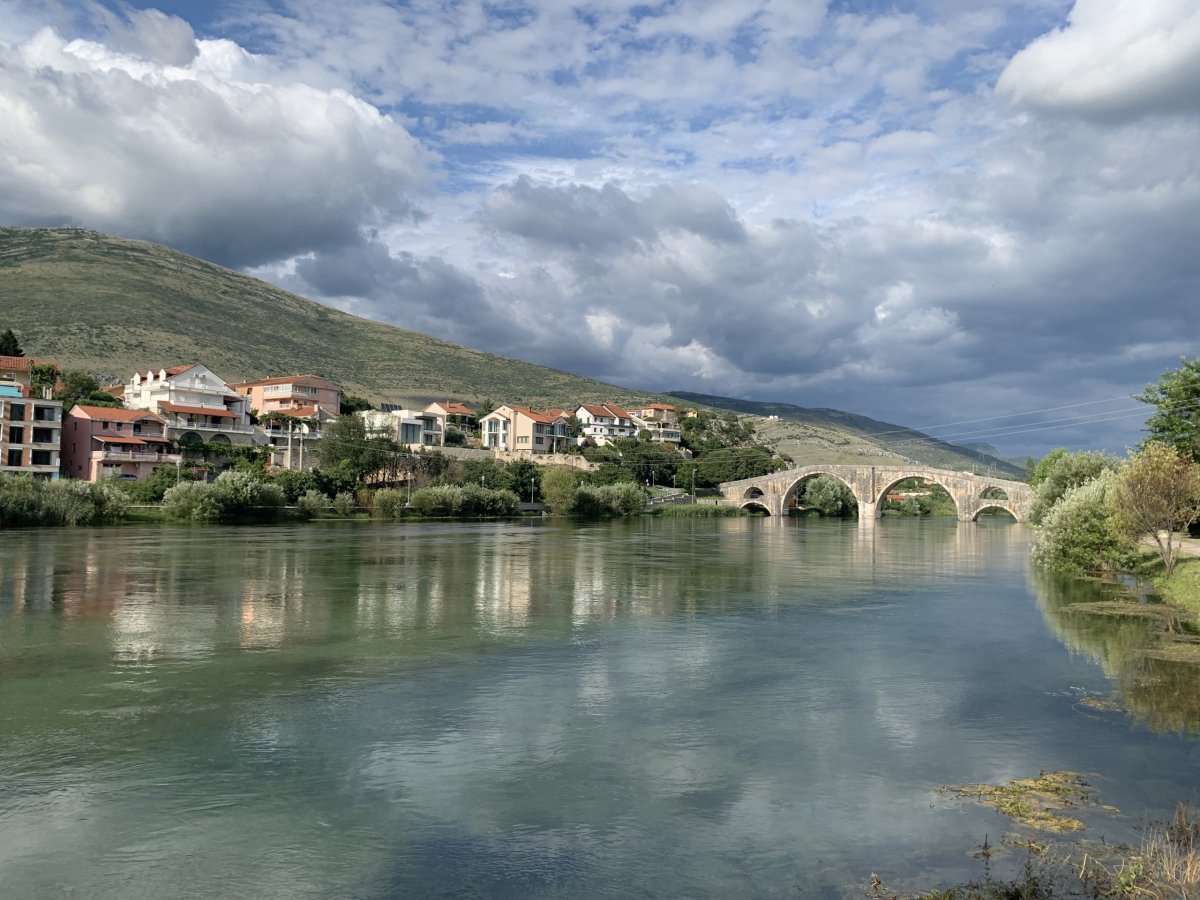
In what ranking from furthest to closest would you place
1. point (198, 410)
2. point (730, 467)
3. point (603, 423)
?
point (603, 423) → point (730, 467) → point (198, 410)

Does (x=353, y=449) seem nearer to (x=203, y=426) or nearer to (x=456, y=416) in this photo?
(x=203, y=426)

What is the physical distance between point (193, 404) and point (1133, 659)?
3426 inches

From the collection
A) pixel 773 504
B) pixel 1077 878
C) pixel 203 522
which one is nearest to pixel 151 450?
pixel 203 522

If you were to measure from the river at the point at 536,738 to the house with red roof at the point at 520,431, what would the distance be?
3422 inches

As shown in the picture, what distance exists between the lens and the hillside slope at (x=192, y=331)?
12544 centimetres

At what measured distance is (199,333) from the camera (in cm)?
14325

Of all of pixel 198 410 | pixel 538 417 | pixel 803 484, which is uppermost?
pixel 538 417

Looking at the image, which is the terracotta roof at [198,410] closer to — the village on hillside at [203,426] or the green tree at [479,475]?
the village on hillside at [203,426]

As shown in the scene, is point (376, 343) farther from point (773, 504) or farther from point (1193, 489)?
point (1193, 489)

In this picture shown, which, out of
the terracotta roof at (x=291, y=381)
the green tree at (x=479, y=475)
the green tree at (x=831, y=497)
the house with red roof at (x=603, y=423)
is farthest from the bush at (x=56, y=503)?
the green tree at (x=831, y=497)

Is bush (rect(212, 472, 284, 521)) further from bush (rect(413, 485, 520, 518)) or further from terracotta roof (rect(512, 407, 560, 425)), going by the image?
terracotta roof (rect(512, 407, 560, 425))

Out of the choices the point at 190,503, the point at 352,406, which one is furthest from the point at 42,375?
the point at 352,406

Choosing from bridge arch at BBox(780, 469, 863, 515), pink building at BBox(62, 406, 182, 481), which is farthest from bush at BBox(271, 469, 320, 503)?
bridge arch at BBox(780, 469, 863, 515)

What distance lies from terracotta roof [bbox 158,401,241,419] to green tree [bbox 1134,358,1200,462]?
76.4 m
